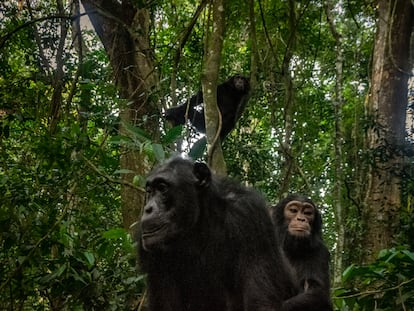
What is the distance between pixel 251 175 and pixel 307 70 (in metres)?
2.25

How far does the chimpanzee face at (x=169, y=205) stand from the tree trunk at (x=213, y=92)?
108 centimetres

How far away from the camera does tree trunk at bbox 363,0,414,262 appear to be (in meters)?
7.72

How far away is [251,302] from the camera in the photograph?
3625mm

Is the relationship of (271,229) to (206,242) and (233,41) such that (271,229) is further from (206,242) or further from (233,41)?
(233,41)

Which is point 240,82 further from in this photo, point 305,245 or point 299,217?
point 305,245

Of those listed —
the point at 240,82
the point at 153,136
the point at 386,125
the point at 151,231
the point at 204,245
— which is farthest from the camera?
the point at 240,82

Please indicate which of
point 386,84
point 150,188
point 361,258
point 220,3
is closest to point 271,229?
point 150,188

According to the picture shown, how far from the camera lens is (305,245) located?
5176mm

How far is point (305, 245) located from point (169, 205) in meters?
1.77

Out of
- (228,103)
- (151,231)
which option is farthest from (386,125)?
(151,231)

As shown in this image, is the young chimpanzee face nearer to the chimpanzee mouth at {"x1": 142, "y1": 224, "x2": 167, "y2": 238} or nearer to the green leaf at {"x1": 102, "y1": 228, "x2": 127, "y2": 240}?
the green leaf at {"x1": 102, "y1": 228, "x2": 127, "y2": 240}

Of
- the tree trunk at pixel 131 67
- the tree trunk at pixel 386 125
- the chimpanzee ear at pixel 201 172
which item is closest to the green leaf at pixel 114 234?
the chimpanzee ear at pixel 201 172

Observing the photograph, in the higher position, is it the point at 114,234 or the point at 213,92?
the point at 213,92

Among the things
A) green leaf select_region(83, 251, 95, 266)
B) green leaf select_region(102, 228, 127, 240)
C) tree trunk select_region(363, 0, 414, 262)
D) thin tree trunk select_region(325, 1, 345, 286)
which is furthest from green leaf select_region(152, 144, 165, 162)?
tree trunk select_region(363, 0, 414, 262)
